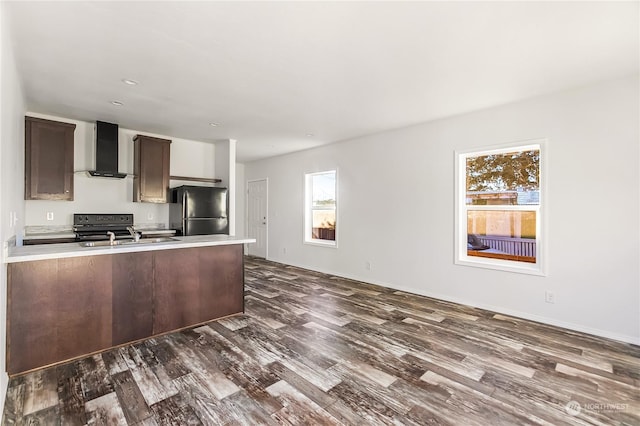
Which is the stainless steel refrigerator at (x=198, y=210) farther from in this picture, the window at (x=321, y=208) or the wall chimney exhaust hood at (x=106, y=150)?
the window at (x=321, y=208)

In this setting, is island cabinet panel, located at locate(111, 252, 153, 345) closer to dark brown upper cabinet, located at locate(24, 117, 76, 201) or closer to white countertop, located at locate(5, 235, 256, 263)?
white countertop, located at locate(5, 235, 256, 263)

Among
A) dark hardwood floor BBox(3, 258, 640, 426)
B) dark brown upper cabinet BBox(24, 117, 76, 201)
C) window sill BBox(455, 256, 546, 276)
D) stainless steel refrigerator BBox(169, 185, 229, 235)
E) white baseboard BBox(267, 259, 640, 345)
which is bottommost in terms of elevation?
dark hardwood floor BBox(3, 258, 640, 426)

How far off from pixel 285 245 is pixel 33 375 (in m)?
4.75

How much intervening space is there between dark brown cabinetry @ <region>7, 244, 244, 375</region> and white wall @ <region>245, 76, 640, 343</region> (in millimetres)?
2477

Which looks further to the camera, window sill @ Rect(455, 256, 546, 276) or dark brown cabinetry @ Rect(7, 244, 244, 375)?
window sill @ Rect(455, 256, 546, 276)

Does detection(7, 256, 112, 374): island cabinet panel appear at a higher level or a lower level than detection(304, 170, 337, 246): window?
lower

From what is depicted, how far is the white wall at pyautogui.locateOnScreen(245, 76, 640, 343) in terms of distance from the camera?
9.55ft

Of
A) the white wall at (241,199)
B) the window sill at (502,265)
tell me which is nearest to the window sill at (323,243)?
the window sill at (502,265)

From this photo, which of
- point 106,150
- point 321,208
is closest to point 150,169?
point 106,150

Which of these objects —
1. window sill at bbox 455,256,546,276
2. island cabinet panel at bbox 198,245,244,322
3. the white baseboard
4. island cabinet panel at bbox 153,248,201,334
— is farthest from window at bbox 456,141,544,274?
island cabinet panel at bbox 153,248,201,334

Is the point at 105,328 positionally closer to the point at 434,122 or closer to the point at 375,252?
the point at 375,252

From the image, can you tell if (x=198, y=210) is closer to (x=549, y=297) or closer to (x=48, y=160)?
(x=48, y=160)

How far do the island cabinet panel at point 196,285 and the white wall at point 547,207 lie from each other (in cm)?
244

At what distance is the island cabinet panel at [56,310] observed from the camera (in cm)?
225
